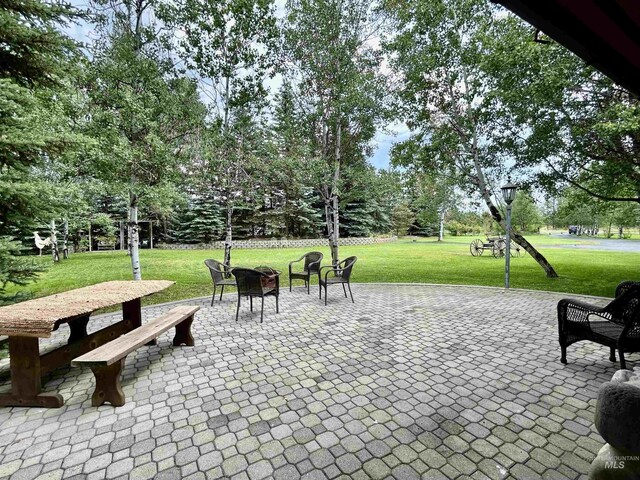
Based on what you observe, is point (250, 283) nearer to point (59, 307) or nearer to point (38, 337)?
point (59, 307)

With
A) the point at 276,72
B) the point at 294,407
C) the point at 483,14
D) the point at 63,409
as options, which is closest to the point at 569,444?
A: the point at 294,407

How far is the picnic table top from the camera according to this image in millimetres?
2207

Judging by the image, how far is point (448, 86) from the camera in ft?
27.9

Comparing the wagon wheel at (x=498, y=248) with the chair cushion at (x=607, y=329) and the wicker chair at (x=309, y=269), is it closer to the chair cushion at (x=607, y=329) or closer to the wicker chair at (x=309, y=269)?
the wicker chair at (x=309, y=269)

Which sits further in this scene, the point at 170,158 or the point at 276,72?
the point at 276,72

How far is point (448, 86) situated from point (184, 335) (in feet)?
31.1

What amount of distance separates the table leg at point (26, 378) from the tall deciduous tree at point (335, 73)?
6859 mm

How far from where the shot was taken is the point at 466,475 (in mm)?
1689

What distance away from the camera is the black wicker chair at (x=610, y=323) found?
261 centimetres

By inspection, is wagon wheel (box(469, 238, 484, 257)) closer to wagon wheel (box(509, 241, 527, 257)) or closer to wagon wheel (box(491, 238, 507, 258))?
wagon wheel (box(491, 238, 507, 258))

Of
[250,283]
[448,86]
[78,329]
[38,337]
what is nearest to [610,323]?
[250,283]

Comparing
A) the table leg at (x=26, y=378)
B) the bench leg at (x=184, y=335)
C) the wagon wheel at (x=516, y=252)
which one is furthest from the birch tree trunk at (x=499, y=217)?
the table leg at (x=26, y=378)

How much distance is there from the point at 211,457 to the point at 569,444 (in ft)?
7.92

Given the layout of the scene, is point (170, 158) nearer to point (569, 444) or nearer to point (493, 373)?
point (493, 373)
